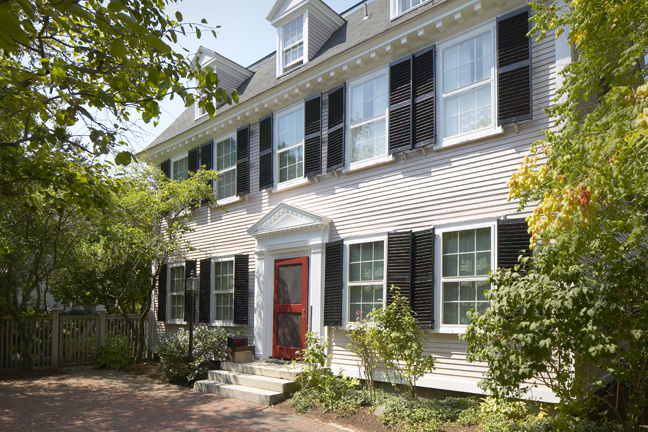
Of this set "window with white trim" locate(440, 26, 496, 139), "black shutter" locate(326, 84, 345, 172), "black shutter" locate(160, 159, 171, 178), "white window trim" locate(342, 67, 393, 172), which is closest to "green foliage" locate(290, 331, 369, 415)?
"white window trim" locate(342, 67, 393, 172)

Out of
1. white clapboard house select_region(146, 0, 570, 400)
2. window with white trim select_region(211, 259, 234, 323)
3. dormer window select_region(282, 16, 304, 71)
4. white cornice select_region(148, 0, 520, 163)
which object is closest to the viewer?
white clapboard house select_region(146, 0, 570, 400)

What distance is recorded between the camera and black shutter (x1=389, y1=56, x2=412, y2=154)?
8555 mm

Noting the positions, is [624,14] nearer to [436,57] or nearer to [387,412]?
[436,57]

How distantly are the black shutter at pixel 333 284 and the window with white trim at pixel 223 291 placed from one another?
3.46 m

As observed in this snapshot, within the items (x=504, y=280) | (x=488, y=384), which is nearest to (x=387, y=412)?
(x=488, y=384)

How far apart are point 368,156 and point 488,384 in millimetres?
4893

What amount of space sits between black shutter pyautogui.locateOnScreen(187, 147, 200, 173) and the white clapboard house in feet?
1.76

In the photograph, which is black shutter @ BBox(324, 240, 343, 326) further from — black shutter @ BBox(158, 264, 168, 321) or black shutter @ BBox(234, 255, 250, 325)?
black shutter @ BBox(158, 264, 168, 321)

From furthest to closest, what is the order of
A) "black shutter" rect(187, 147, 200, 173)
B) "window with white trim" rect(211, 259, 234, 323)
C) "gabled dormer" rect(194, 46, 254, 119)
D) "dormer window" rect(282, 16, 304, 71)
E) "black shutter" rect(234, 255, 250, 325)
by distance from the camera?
"gabled dormer" rect(194, 46, 254, 119) → "black shutter" rect(187, 147, 200, 173) → "window with white trim" rect(211, 259, 234, 323) → "dormer window" rect(282, 16, 304, 71) → "black shutter" rect(234, 255, 250, 325)

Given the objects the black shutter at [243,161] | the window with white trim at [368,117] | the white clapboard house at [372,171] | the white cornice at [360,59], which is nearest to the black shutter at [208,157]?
the white clapboard house at [372,171]

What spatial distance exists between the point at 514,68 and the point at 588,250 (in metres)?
3.22

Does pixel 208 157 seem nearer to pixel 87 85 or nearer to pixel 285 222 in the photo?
pixel 285 222

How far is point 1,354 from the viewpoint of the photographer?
1261 centimetres

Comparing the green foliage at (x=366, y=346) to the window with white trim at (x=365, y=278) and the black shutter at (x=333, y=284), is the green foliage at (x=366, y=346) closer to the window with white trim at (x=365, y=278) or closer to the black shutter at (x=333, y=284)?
the window with white trim at (x=365, y=278)
